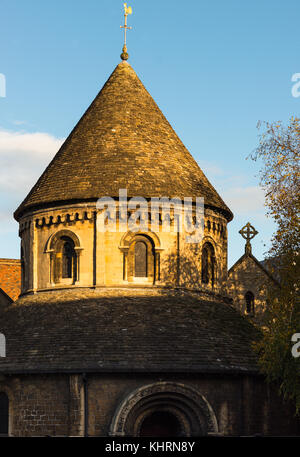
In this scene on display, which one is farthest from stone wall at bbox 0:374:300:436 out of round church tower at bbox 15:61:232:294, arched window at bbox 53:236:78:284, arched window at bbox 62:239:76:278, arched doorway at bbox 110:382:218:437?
arched window at bbox 62:239:76:278

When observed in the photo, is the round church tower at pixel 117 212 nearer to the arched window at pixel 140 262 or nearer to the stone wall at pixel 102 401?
the arched window at pixel 140 262

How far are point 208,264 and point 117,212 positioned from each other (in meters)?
4.87

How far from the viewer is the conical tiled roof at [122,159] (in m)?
33.5

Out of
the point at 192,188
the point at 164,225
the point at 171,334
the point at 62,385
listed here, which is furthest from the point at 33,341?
the point at 192,188

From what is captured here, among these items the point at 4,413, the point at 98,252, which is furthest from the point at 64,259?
the point at 4,413

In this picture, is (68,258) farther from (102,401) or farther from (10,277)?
(10,277)

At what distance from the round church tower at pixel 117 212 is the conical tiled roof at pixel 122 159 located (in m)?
0.05

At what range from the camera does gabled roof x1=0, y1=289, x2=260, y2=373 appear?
28359 millimetres

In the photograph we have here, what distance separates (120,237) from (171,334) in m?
4.95

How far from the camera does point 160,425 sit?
2966cm

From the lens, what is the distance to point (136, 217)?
32906 mm

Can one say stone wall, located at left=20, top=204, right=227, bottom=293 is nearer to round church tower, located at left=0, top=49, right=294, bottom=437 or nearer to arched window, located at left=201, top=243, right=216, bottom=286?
round church tower, located at left=0, top=49, right=294, bottom=437
